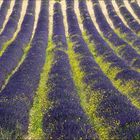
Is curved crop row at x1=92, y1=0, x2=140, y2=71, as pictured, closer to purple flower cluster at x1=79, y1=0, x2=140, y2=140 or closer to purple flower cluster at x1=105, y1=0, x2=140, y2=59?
purple flower cluster at x1=105, y1=0, x2=140, y2=59

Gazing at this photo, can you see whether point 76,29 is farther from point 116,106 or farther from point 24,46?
point 116,106

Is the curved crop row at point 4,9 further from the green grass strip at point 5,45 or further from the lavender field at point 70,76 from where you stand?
the green grass strip at point 5,45

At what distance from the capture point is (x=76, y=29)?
41438 mm

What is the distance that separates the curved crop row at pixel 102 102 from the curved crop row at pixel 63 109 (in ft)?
1.71

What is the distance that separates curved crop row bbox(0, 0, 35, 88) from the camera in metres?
27.6

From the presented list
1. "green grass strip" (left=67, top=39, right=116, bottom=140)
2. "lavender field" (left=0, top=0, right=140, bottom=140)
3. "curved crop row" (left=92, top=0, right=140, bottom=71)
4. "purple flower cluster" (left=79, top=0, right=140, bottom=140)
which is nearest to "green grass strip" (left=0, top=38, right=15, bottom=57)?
"lavender field" (left=0, top=0, right=140, bottom=140)

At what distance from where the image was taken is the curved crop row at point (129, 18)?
40.7 meters

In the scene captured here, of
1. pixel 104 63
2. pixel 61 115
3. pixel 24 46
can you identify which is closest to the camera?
pixel 61 115

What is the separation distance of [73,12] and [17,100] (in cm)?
3209

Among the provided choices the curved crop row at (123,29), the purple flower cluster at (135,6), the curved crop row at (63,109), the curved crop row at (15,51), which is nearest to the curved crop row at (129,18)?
the curved crop row at (123,29)

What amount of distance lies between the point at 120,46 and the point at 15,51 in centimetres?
798

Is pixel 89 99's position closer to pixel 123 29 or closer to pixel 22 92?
pixel 22 92

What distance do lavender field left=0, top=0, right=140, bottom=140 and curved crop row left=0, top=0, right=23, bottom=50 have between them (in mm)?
100

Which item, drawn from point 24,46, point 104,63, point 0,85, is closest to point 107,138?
point 0,85
